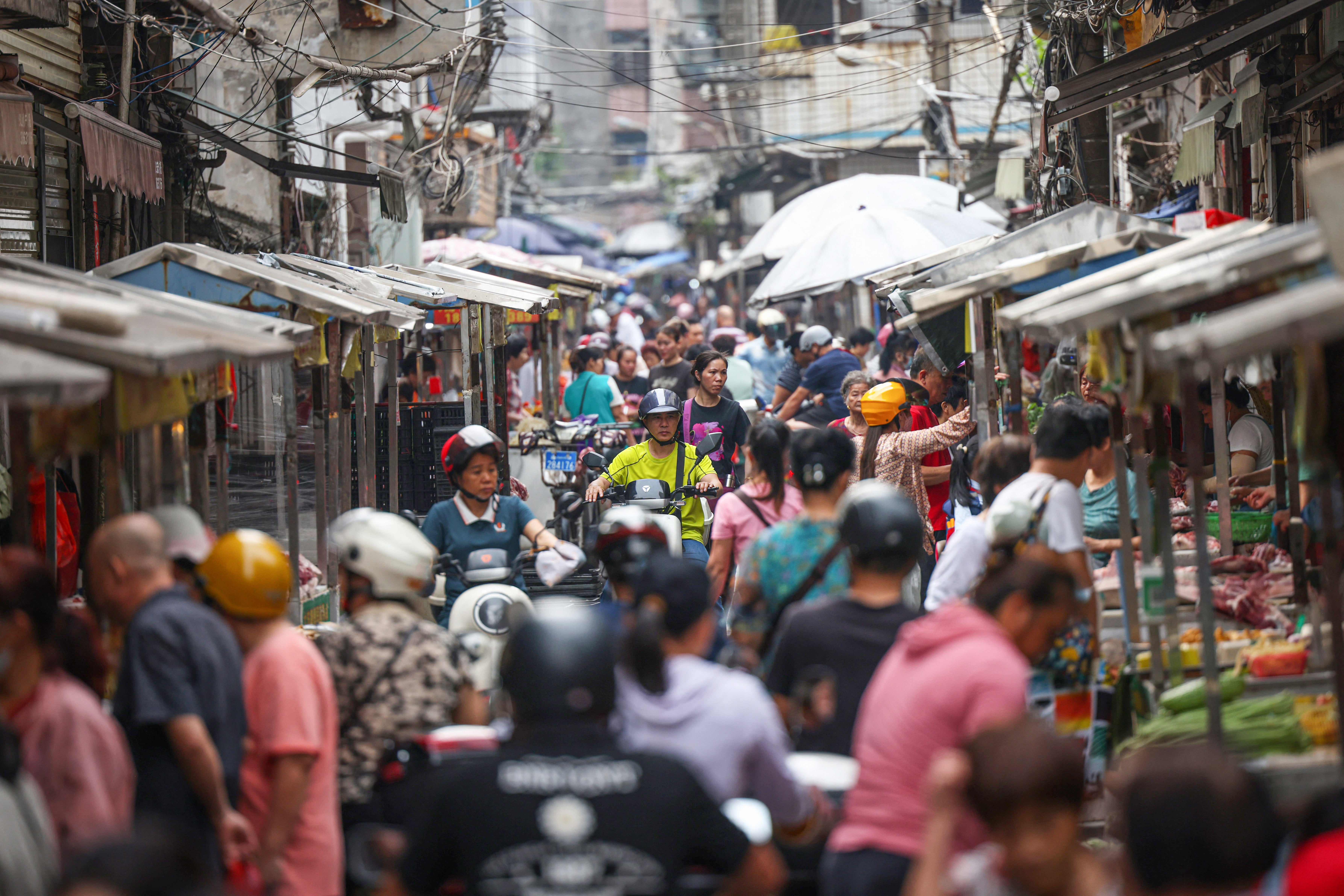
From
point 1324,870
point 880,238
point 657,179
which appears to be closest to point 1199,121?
point 880,238

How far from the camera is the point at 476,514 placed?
6941mm

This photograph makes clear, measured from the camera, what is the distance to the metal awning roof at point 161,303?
19.0 feet

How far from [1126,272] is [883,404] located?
3.42 metres

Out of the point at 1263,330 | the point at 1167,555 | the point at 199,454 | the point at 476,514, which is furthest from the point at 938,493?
the point at 1263,330

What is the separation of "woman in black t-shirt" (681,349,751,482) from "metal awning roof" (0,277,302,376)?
524cm

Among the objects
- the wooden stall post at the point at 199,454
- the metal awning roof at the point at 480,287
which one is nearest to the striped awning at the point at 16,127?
the wooden stall post at the point at 199,454

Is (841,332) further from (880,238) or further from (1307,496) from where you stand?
(1307,496)

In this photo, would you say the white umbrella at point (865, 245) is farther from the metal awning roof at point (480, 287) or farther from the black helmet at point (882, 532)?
the black helmet at point (882, 532)

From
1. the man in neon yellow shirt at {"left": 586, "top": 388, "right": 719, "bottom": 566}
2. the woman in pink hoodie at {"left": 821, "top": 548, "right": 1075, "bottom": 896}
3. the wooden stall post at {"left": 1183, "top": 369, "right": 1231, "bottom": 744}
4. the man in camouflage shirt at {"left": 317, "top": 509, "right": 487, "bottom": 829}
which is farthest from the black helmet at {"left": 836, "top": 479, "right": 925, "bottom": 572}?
the man in neon yellow shirt at {"left": 586, "top": 388, "right": 719, "bottom": 566}

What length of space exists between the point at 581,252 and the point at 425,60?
100 feet

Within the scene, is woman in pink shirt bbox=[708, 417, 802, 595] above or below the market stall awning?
below

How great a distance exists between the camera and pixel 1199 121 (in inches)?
502

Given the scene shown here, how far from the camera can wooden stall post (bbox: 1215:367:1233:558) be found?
325 inches

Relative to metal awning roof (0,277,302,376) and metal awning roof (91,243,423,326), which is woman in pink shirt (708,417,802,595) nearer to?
metal awning roof (0,277,302,376)
